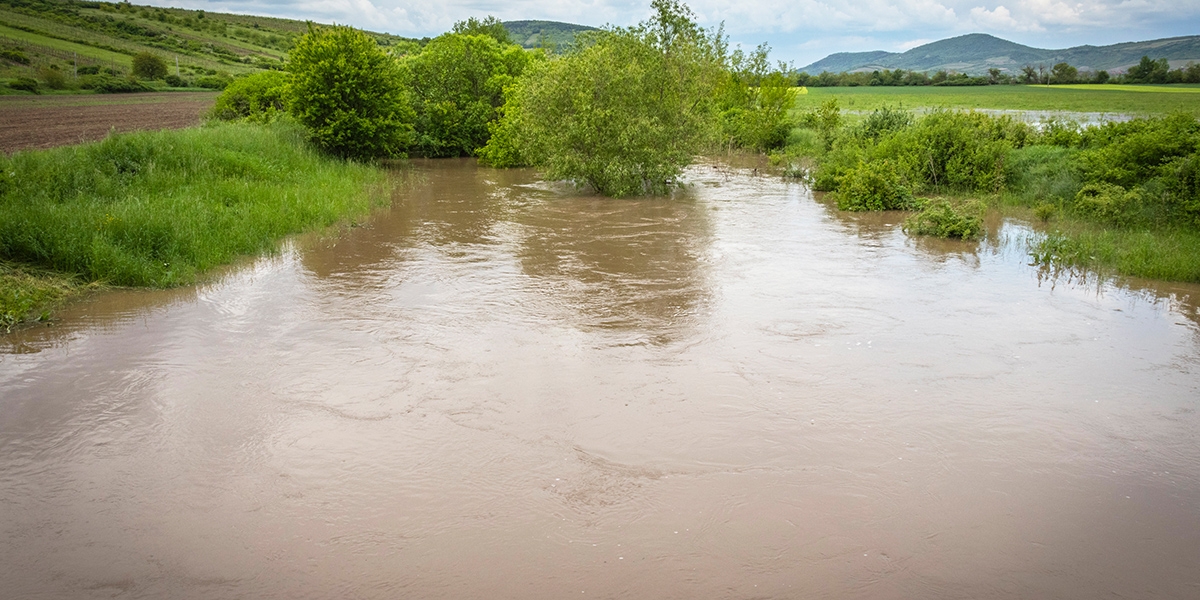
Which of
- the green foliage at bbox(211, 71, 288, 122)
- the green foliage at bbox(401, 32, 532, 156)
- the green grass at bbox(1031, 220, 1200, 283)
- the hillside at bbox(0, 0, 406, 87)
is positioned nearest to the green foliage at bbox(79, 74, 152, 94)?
the hillside at bbox(0, 0, 406, 87)

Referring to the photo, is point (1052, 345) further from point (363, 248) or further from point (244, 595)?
point (363, 248)

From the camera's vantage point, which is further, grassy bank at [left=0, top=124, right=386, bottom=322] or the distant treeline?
the distant treeline

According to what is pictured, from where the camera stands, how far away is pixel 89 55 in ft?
138

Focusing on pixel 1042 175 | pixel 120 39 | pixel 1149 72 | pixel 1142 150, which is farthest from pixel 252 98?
pixel 1149 72

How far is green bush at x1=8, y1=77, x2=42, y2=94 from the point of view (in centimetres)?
2919

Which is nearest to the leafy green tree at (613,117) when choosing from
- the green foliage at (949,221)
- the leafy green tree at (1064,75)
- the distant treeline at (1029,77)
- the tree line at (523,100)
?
the tree line at (523,100)

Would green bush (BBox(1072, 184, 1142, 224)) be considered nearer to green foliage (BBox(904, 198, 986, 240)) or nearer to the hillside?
green foliage (BBox(904, 198, 986, 240))

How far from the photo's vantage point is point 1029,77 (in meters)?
90.2

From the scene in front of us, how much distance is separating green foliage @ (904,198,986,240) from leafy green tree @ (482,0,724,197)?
7425mm

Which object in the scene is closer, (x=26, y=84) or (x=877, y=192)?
(x=877, y=192)

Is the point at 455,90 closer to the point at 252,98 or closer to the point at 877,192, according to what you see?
the point at 252,98

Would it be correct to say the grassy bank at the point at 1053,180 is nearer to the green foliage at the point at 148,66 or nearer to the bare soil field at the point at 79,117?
the bare soil field at the point at 79,117

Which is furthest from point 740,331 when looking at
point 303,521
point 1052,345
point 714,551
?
point 303,521

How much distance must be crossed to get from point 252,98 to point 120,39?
31215mm
